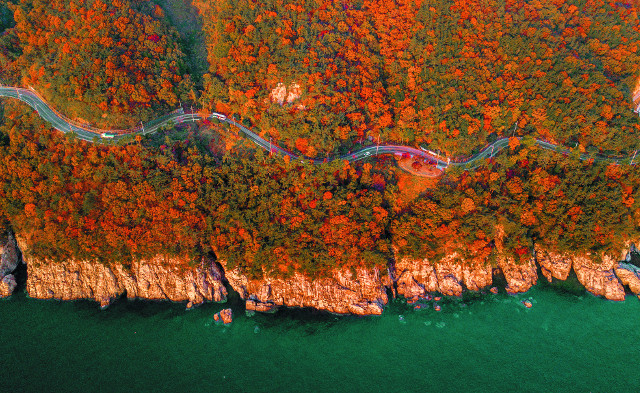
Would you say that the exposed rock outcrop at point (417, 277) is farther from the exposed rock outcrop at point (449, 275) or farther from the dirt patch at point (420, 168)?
the dirt patch at point (420, 168)

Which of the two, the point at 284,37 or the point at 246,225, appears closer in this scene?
the point at 246,225

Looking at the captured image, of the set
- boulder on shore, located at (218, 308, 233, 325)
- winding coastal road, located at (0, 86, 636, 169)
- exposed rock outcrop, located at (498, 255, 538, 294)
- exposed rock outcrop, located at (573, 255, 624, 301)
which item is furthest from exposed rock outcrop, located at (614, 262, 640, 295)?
boulder on shore, located at (218, 308, 233, 325)

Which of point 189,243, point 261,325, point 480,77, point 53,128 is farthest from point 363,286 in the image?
point 53,128

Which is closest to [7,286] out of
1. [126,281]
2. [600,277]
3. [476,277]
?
[126,281]

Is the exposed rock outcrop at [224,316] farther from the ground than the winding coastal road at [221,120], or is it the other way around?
the winding coastal road at [221,120]

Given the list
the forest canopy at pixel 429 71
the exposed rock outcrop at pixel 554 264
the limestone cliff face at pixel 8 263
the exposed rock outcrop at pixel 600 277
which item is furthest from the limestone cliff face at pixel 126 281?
the exposed rock outcrop at pixel 600 277

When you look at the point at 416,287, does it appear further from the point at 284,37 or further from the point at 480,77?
the point at 284,37
